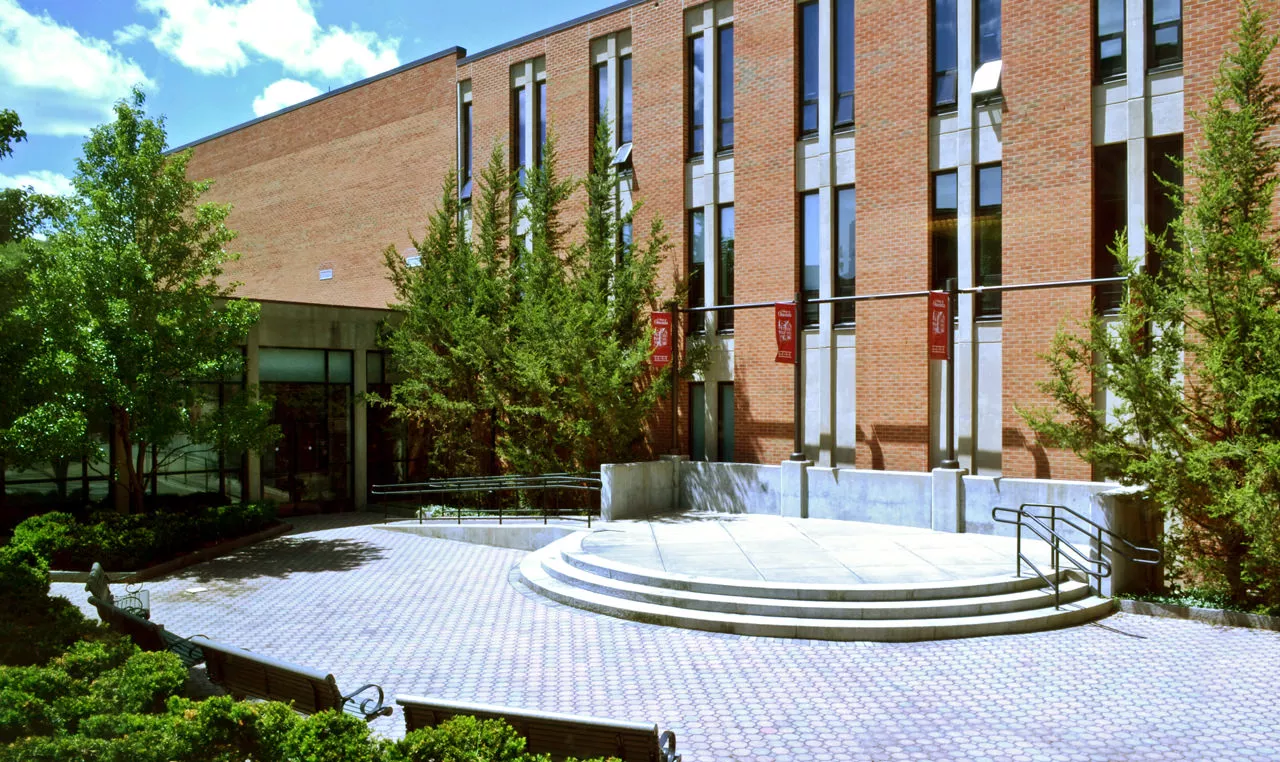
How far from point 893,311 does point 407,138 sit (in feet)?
59.0

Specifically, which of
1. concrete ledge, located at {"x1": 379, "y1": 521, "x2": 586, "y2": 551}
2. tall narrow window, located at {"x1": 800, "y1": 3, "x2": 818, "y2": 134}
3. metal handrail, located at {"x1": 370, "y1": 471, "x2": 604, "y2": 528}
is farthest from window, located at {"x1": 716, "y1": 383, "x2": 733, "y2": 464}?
tall narrow window, located at {"x1": 800, "y1": 3, "x2": 818, "y2": 134}

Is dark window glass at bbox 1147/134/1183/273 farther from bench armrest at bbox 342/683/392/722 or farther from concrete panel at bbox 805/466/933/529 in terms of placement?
bench armrest at bbox 342/683/392/722

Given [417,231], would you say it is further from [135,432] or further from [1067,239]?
[1067,239]

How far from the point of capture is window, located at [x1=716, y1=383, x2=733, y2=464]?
22.0 meters

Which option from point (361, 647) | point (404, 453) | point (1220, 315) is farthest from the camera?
point (404, 453)

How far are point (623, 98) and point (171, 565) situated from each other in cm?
1535

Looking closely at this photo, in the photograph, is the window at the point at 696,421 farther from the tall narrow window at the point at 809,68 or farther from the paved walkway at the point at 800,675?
the paved walkway at the point at 800,675

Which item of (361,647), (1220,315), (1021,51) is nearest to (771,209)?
(1021,51)

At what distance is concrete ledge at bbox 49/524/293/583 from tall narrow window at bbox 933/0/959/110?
16.9 m

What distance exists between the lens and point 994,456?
17906 mm

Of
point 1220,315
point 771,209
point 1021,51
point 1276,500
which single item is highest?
point 1021,51

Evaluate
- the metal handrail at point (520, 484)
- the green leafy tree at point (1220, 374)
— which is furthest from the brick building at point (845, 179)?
the green leafy tree at point (1220, 374)

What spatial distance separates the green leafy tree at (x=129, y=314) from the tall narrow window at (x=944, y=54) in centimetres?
1433

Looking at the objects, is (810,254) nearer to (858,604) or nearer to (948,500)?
(948,500)
